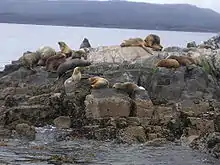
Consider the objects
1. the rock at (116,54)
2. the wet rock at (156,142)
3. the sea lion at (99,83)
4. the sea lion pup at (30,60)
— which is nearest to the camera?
the wet rock at (156,142)

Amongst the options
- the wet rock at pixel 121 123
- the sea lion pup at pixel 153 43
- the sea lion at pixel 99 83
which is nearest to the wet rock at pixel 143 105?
the wet rock at pixel 121 123

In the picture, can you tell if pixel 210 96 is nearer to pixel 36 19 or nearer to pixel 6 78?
pixel 6 78

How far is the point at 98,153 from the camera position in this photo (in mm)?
13258

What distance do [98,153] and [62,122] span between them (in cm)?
277

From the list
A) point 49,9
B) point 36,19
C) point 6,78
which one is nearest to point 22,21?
point 36,19

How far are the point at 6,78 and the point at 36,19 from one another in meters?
137

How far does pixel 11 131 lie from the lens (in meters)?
14.9

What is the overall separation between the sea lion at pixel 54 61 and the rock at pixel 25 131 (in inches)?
221

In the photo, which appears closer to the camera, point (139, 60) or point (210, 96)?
point (210, 96)

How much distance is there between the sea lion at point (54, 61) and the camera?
66.9 ft

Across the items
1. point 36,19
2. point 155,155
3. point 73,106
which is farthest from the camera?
point 36,19

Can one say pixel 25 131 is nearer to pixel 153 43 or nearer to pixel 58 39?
pixel 153 43

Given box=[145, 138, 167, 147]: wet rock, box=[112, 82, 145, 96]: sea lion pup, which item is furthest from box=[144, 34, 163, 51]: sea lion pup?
box=[145, 138, 167, 147]: wet rock

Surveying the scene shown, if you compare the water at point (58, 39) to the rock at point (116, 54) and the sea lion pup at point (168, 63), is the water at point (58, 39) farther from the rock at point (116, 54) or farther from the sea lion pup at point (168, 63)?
the sea lion pup at point (168, 63)
